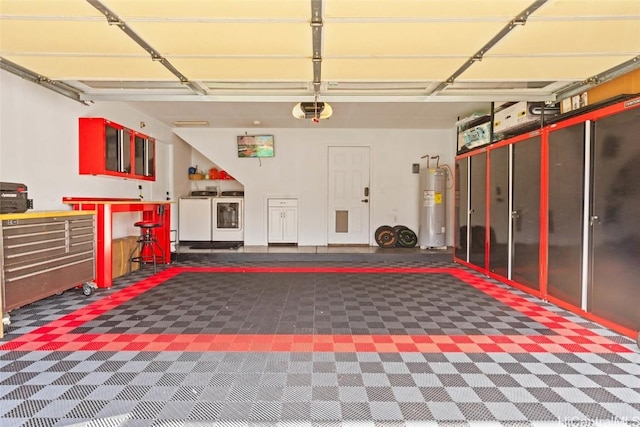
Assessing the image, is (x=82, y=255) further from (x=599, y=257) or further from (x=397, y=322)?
(x=599, y=257)

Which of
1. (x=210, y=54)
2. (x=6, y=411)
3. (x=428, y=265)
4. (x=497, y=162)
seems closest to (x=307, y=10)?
(x=210, y=54)

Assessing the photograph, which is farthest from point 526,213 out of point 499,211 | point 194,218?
point 194,218

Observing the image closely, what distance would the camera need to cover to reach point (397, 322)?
11.1ft

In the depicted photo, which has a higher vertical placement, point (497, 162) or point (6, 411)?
point (497, 162)

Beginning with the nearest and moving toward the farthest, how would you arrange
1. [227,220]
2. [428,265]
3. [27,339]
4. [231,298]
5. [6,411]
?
1. [6,411]
2. [27,339]
3. [231,298]
4. [428,265]
5. [227,220]

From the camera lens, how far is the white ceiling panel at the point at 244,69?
10.9 feet

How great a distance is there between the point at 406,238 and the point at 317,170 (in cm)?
255

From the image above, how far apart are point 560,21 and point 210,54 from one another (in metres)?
2.78

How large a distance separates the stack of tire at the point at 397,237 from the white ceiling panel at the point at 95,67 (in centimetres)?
546

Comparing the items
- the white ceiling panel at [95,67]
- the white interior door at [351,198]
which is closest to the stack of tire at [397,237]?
the white interior door at [351,198]

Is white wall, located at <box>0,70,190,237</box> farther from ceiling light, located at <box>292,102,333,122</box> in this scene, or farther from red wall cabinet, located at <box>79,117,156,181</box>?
ceiling light, located at <box>292,102,333,122</box>

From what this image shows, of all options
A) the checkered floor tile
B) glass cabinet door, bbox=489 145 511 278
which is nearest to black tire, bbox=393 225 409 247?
glass cabinet door, bbox=489 145 511 278

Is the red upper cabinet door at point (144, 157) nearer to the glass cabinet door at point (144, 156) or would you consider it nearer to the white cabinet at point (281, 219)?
the glass cabinet door at point (144, 156)

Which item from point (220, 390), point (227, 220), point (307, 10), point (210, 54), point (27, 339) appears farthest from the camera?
point (227, 220)
